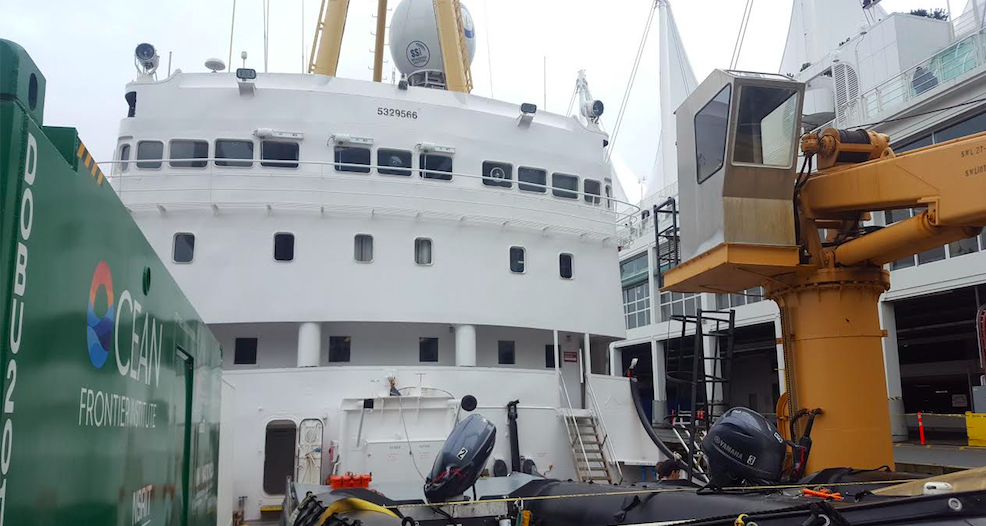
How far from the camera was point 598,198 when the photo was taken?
1569 cm

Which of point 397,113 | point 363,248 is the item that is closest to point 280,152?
point 397,113

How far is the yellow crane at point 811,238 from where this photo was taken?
732 centimetres

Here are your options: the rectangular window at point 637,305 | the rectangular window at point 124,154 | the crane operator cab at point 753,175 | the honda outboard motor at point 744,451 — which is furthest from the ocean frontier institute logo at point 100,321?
the rectangular window at point 637,305

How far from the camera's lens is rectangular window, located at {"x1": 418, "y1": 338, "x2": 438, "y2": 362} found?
13.9 metres

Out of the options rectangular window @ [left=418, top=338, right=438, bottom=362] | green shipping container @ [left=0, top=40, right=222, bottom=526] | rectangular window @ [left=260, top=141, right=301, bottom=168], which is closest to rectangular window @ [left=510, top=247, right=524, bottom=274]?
rectangular window @ [left=418, top=338, right=438, bottom=362]

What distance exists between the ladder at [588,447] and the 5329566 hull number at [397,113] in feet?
20.1

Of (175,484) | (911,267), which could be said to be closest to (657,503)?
(175,484)

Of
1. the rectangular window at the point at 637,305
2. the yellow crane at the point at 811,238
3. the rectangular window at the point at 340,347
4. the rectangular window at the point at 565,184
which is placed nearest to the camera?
the yellow crane at the point at 811,238

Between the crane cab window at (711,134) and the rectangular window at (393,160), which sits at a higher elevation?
the rectangular window at (393,160)

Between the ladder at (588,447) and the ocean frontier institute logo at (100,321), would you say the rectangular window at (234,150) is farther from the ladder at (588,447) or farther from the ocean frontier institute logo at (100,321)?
the ocean frontier institute logo at (100,321)

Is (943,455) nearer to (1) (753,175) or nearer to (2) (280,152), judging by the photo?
(1) (753,175)

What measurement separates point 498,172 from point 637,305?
28.6 metres

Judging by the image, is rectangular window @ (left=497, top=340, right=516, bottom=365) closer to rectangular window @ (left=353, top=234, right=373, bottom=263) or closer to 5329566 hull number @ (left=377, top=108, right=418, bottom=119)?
rectangular window @ (left=353, top=234, right=373, bottom=263)

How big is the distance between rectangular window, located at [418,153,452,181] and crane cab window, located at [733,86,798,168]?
7.49 metres
